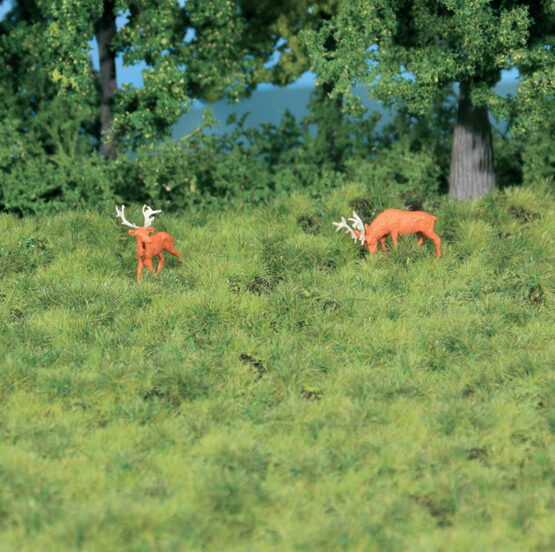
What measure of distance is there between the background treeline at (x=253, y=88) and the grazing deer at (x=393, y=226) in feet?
6.34

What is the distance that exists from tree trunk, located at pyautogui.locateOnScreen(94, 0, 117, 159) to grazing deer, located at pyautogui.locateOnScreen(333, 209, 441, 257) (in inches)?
265

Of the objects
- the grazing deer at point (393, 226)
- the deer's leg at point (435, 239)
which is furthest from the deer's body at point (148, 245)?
the deer's leg at point (435, 239)

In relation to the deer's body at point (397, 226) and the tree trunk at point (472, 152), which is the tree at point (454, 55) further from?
the deer's body at point (397, 226)

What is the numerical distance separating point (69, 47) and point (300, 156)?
4919 millimetres

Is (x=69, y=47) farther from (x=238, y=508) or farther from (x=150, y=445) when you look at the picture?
(x=238, y=508)

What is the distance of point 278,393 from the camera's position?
684 cm

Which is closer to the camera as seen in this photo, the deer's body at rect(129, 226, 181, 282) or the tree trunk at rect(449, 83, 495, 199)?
the deer's body at rect(129, 226, 181, 282)

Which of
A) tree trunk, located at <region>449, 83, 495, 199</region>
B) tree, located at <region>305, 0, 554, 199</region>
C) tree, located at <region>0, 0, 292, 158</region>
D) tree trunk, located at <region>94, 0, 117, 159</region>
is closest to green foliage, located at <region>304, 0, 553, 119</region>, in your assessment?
tree, located at <region>305, 0, 554, 199</region>

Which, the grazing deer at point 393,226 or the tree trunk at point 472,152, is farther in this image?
the tree trunk at point 472,152

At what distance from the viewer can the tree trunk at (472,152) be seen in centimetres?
1372

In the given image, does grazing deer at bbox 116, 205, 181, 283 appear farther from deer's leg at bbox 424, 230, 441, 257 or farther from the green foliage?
the green foliage

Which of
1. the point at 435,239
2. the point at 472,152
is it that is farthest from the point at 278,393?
the point at 472,152

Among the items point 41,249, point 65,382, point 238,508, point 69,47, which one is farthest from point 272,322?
point 69,47

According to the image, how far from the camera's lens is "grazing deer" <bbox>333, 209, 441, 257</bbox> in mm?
10031
